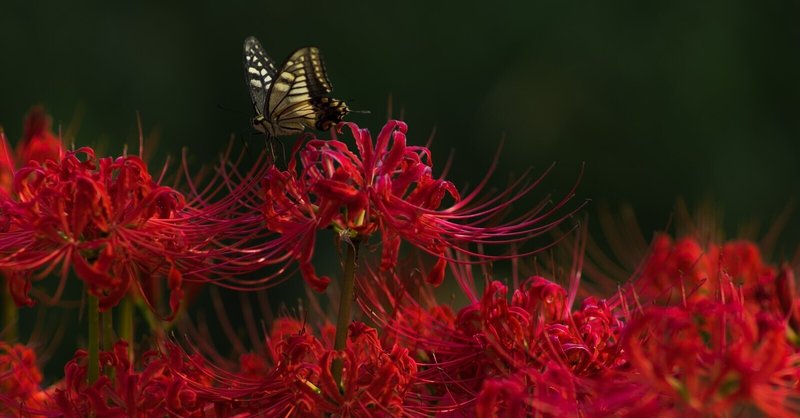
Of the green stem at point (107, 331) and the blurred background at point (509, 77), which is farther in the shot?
the blurred background at point (509, 77)

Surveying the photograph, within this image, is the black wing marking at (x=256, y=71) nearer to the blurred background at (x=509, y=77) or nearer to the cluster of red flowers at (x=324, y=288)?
the cluster of red flowers at (x=324, y=288)

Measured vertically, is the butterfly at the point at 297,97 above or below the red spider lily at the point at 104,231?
above

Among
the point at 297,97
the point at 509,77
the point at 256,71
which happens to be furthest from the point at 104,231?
the point at 509,77

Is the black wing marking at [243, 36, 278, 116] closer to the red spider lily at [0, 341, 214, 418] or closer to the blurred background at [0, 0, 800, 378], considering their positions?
the red spider lily at [0, 341, 214, 418]

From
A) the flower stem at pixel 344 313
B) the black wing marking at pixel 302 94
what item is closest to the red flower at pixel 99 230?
the flower stem at pixel 344 313

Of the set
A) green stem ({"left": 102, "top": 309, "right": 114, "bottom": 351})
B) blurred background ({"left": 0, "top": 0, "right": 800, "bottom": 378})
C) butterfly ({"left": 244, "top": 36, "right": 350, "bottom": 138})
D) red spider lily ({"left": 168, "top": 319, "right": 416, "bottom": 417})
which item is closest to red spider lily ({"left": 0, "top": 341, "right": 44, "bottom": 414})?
green stem ({"left": 102, "top": 309, "right": 114, "bottom": 351})

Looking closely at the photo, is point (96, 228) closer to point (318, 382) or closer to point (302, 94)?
point (318, 382)
